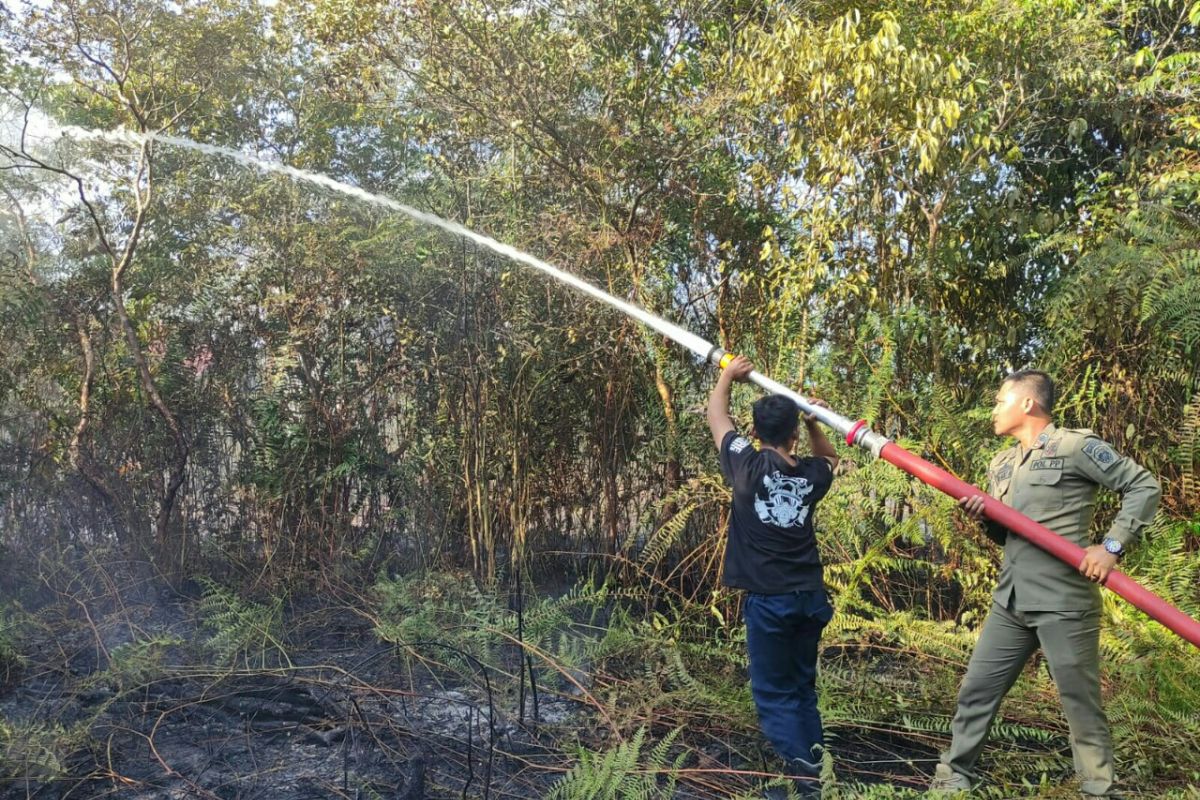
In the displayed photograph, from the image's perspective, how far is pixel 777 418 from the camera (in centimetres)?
327

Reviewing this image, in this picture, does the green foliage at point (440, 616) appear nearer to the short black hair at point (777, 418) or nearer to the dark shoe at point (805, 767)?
the dark shoe at point (805, 767)

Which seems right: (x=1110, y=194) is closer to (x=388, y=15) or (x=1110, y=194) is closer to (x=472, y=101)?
(x=472, y=101)

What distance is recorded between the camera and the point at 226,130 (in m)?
6.91

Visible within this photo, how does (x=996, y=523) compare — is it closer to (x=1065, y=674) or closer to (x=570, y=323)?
(x=1065, y=674)

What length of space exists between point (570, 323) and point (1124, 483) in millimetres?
3436

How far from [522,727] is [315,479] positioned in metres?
2.81

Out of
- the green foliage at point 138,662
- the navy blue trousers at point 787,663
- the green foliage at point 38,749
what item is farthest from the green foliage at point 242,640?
the navy blue trousers at point 787,663

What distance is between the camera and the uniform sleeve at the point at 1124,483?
2924 millimetres

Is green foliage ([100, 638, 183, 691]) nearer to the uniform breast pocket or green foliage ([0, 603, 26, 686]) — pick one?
green foliage ([0, 603, 26, 686])

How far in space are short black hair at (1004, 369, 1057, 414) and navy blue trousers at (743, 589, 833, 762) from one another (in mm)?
1045

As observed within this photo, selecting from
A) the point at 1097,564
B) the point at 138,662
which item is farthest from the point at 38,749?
the point at 1097,564

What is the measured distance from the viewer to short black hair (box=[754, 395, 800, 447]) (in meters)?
3.27

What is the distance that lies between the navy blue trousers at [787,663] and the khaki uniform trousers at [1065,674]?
58 cm

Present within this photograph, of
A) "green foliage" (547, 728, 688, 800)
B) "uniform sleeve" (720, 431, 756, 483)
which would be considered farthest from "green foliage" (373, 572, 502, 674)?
"uniform sleeve" (720, 431, 756, 483)
